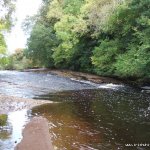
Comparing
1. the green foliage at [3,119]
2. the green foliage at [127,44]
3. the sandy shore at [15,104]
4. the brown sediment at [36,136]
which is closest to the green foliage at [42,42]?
the green foliage at [127,44]

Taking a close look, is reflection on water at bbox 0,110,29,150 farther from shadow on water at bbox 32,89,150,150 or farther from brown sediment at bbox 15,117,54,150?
shadow on water at bbox 32,89,150,150

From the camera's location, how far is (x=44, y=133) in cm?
1239

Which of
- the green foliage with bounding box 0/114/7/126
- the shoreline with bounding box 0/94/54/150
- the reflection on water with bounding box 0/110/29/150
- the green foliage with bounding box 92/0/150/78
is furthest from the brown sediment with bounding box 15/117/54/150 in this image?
the green foliage with bounding box 92/0/150/78

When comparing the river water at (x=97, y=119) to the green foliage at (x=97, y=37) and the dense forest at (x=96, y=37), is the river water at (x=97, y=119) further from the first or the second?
the dense forest at (x=96, y=37)

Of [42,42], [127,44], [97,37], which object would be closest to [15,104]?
[127,44]

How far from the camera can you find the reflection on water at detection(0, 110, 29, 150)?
36.6 feet

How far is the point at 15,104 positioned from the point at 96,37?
21517 millimetres

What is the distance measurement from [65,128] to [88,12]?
1041 inches

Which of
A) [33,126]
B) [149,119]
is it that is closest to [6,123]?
[33,126]

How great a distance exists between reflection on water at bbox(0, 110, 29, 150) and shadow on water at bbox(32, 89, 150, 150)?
981 mm

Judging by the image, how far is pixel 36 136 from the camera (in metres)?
12.1

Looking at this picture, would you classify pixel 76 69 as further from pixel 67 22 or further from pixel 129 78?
pixel 129 78

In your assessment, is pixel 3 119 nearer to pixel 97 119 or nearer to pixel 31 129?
pixel 31 129

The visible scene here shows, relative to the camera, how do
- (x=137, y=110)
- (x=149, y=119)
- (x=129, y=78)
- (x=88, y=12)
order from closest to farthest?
1. (x=149, y=119)
2. (x=137, y=110)
3. (x=129, y=78)
4. (x=88, y=12)
